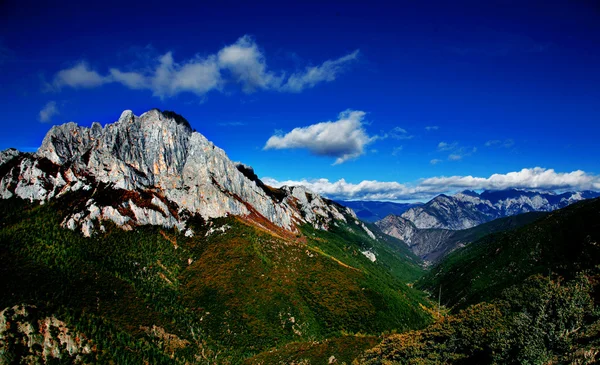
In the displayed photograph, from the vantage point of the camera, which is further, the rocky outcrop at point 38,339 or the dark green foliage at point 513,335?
the rocky outcrop at point 38,339

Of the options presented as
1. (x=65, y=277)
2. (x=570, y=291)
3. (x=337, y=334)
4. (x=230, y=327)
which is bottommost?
(x=337, y=334)

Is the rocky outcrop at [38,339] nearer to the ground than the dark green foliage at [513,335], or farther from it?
farther from it

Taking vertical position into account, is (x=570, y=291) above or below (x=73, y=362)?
above

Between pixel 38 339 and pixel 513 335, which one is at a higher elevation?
pixel 38 339

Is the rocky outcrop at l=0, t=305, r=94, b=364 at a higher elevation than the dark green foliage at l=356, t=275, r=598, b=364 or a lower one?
higher

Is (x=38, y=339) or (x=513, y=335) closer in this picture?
(x=513, y=335)

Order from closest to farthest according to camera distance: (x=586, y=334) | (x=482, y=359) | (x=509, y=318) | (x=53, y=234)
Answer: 1. (x=586, y=334)
2. (x=482, y=359)
3. (x=509, y=318)
4. (x=53, y=234)

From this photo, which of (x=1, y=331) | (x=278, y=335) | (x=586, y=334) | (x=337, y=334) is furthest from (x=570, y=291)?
(x=1, y=331)

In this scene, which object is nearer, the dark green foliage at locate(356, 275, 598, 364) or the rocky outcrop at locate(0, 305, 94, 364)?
the dark green foliage at locate(356, 275, 598, 364)

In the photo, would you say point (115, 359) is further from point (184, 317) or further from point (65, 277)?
point (65, 277)

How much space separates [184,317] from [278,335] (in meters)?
57.8

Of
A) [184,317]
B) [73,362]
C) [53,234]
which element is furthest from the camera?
[53,234]

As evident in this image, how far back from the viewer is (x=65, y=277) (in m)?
171

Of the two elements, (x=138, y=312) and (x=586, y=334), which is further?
(x=138, y=312)
